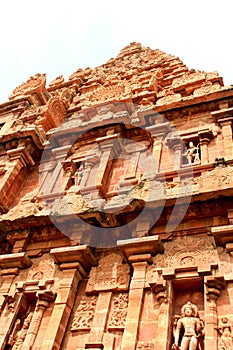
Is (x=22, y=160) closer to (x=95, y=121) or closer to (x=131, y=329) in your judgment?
(x=95, y=121)

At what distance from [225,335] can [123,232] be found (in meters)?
3.57

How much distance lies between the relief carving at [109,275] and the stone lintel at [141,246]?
0.43 metres

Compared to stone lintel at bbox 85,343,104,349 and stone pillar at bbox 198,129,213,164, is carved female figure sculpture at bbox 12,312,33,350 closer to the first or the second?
stone lintel at bbox 85,343,104,349

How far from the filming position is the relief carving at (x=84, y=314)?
26.9 feet

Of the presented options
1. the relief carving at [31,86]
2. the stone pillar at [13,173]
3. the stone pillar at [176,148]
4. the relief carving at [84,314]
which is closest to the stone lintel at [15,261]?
the relief carving at [84,314]

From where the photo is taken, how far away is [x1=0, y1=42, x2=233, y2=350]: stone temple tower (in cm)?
762

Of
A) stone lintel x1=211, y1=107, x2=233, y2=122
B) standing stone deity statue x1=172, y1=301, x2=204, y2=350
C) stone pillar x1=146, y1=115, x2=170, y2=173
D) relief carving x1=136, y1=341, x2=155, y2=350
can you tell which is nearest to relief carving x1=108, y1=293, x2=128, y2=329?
relief carving x1=136, y1=341, x2=155, y2=350

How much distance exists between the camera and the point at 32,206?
10.8 m

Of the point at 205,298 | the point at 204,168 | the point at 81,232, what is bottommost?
the point at 205,298

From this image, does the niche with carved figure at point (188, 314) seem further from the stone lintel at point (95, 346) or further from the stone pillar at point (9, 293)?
the stone pillar at point (9, 293)

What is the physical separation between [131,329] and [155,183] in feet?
11.7

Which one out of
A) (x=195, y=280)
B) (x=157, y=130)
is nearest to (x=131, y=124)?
(x=157, y=130)

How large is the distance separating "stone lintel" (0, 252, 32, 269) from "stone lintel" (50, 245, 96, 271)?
870 millimetres

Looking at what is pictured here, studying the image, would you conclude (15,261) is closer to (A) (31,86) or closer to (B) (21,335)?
(B) (21,335)
